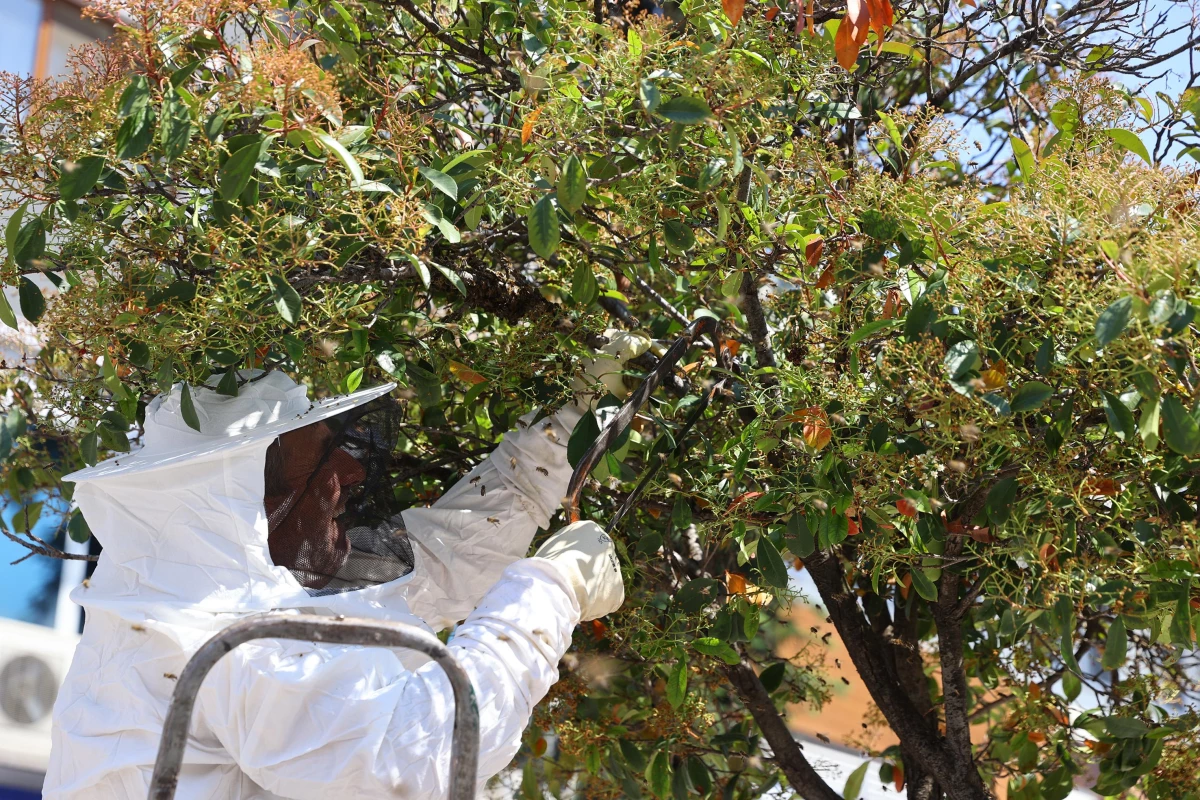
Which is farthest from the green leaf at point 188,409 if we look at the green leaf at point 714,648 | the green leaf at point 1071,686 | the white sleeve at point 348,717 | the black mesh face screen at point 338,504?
the green leaf at point 1071,686

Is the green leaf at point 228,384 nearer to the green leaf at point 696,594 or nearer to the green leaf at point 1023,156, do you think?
the green leaf at point 696,594

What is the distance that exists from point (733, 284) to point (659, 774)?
100cm

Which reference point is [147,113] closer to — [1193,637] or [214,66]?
[214,66]

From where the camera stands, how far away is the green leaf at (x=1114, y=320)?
1009 millimetres

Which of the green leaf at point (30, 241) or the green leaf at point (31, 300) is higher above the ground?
the green leaf at point (30, 241)

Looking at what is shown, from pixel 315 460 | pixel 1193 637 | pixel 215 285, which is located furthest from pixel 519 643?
pixel 1193 637

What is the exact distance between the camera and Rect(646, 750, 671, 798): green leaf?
77.9 inches

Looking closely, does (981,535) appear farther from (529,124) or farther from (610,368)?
(529,124)

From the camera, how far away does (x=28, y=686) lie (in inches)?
167

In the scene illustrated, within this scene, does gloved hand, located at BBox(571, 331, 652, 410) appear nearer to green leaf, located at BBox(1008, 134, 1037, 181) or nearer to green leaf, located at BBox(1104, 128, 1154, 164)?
green leaf, located at BBox(1008, 134, 1037, 181)

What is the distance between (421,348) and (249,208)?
0.42 meters

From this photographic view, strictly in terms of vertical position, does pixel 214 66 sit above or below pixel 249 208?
above

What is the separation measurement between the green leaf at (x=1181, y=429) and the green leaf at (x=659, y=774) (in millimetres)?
1209

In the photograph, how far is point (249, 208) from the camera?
4.44ft
